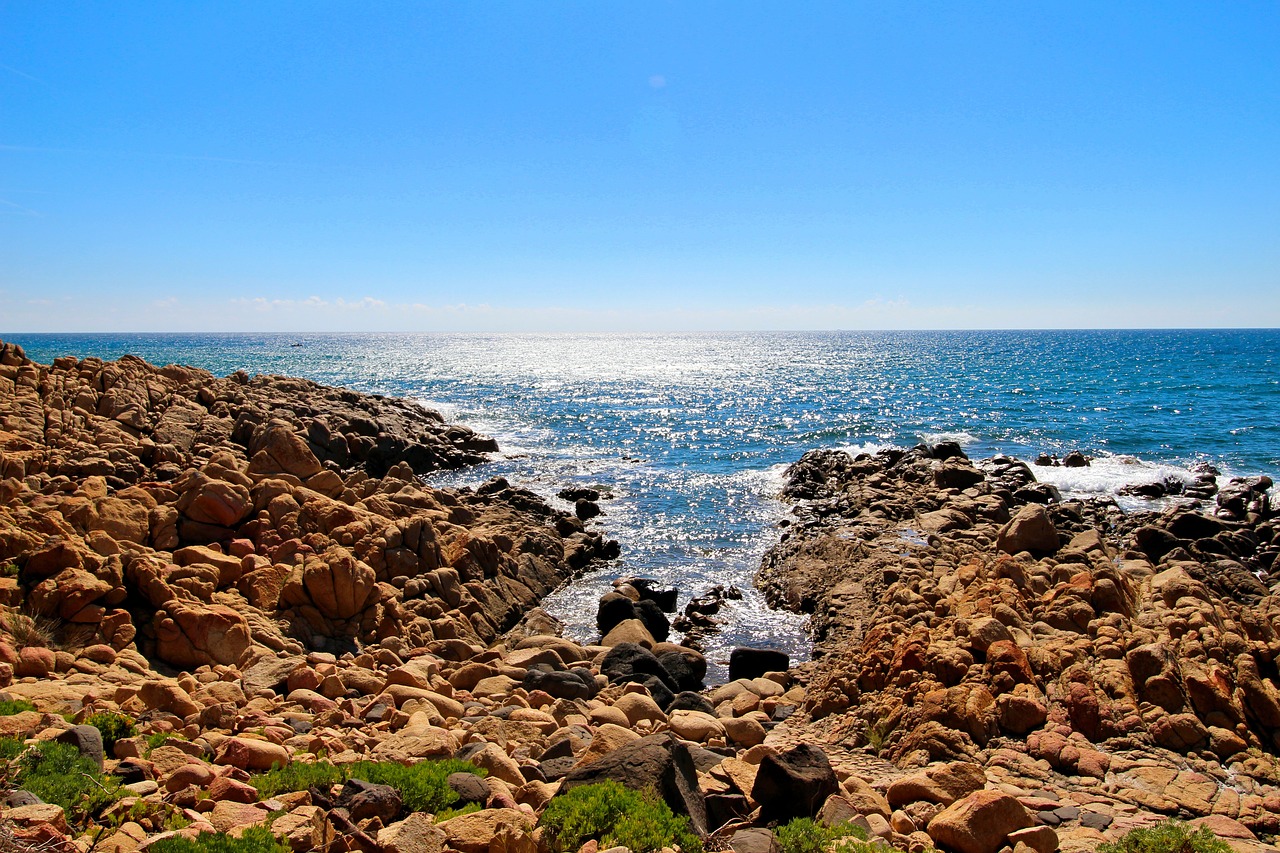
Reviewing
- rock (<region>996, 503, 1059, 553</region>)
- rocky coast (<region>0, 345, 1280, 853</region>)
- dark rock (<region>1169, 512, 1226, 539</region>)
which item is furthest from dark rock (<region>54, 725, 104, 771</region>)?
dark rock (<region>1169, 512, 1226, 539</region>)

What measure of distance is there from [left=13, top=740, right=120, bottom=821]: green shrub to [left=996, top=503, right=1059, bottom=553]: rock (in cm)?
1954

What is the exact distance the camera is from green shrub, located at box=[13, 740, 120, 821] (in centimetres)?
641

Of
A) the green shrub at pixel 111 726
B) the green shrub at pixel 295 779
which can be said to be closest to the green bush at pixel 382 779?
the green shrub at pixel 295 779

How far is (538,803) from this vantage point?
8.03 metres

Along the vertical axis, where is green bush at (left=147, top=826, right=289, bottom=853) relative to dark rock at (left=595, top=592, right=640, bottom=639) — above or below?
above

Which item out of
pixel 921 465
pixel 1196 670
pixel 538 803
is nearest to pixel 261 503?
pixel 538 803

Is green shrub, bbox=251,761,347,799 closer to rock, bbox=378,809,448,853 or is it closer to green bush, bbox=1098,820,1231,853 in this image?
rock, bbox=378,809,448,853

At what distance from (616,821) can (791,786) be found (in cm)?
227

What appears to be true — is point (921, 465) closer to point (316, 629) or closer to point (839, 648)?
point (839, 648)

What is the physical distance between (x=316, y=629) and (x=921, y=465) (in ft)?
95.3

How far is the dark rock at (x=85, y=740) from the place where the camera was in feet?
23.7

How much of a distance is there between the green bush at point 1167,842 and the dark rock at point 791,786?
2.74 meters

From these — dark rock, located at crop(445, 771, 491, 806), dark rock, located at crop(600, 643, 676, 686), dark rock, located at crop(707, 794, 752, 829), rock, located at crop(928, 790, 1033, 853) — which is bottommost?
dark rock, located at crop(600, 643, 676, 686)

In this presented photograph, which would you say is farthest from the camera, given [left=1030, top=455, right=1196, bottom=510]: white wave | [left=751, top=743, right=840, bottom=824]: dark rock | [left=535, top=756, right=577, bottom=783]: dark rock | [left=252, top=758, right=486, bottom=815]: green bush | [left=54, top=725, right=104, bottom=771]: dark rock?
[left=1030, top=455, right=1196, bottom=510]: white wave
